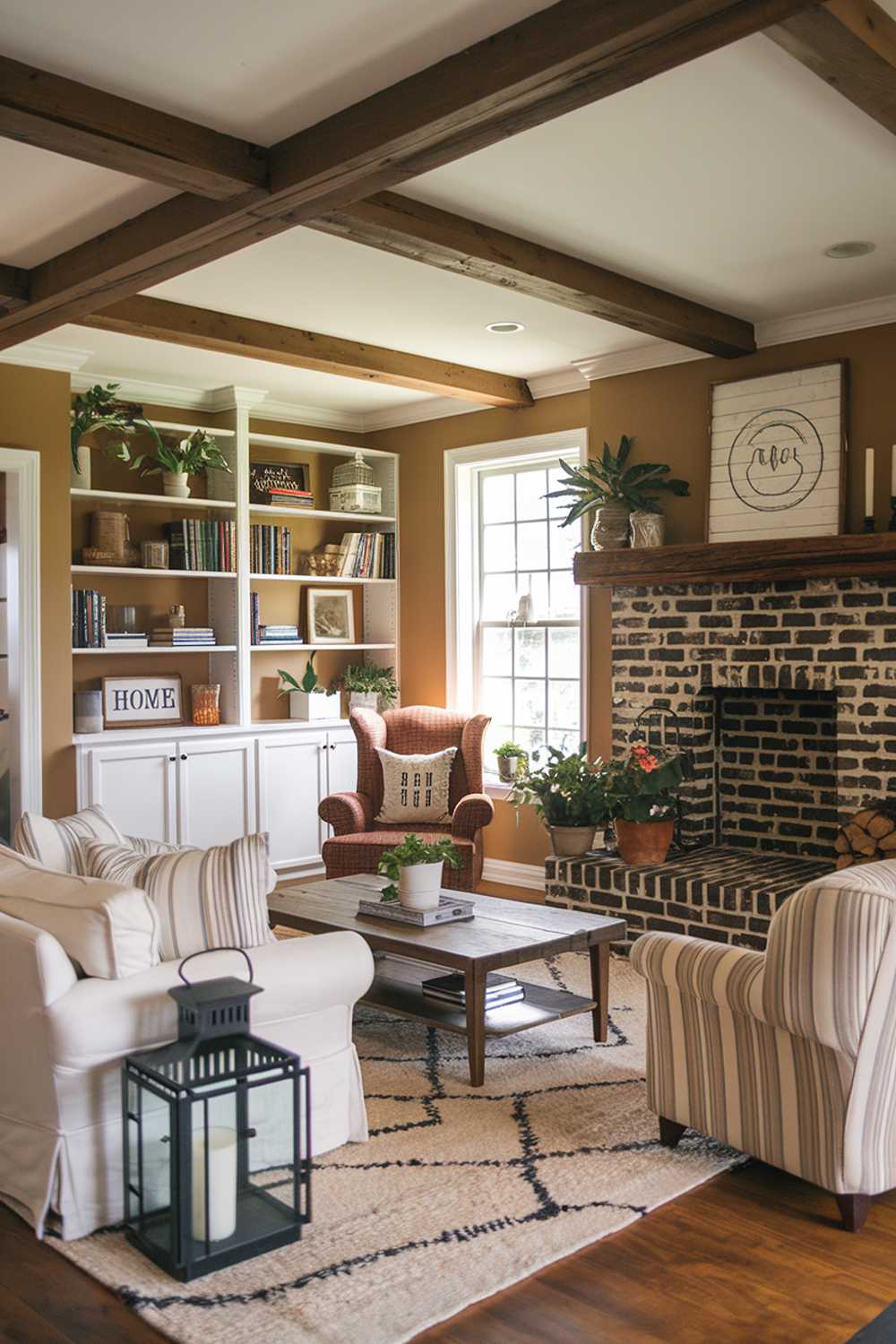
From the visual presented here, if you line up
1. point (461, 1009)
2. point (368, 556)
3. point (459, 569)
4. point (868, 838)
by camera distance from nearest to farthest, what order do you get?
point (461, 1009) → point (868, 838) → point (459, 569) → point (368, 556)

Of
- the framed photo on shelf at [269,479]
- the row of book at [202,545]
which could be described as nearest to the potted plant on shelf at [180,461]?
the row of book at [202,545]

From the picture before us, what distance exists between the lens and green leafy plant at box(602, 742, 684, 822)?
520 cm

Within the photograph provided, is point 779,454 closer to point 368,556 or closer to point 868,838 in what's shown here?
point 868,838

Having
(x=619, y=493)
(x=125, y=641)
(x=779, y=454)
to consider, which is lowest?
(x=125, y=641)

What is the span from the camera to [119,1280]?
253 cm

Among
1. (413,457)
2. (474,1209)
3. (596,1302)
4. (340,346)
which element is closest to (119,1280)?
(474,1209)

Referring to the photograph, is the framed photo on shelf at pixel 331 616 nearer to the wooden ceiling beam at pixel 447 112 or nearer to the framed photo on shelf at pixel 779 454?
the framed photo on shelf at pixel 779 454

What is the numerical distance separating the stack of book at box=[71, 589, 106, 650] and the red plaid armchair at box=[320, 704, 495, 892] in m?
1.38

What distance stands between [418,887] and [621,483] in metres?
2.42

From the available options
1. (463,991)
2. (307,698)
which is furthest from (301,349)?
(463,991)

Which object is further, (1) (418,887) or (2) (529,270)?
(2) (529,270)

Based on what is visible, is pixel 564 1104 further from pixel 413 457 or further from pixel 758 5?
pixel 413 457

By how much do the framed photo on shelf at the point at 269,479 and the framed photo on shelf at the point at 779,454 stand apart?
265 centimetres

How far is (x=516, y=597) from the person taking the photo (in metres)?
6.86
